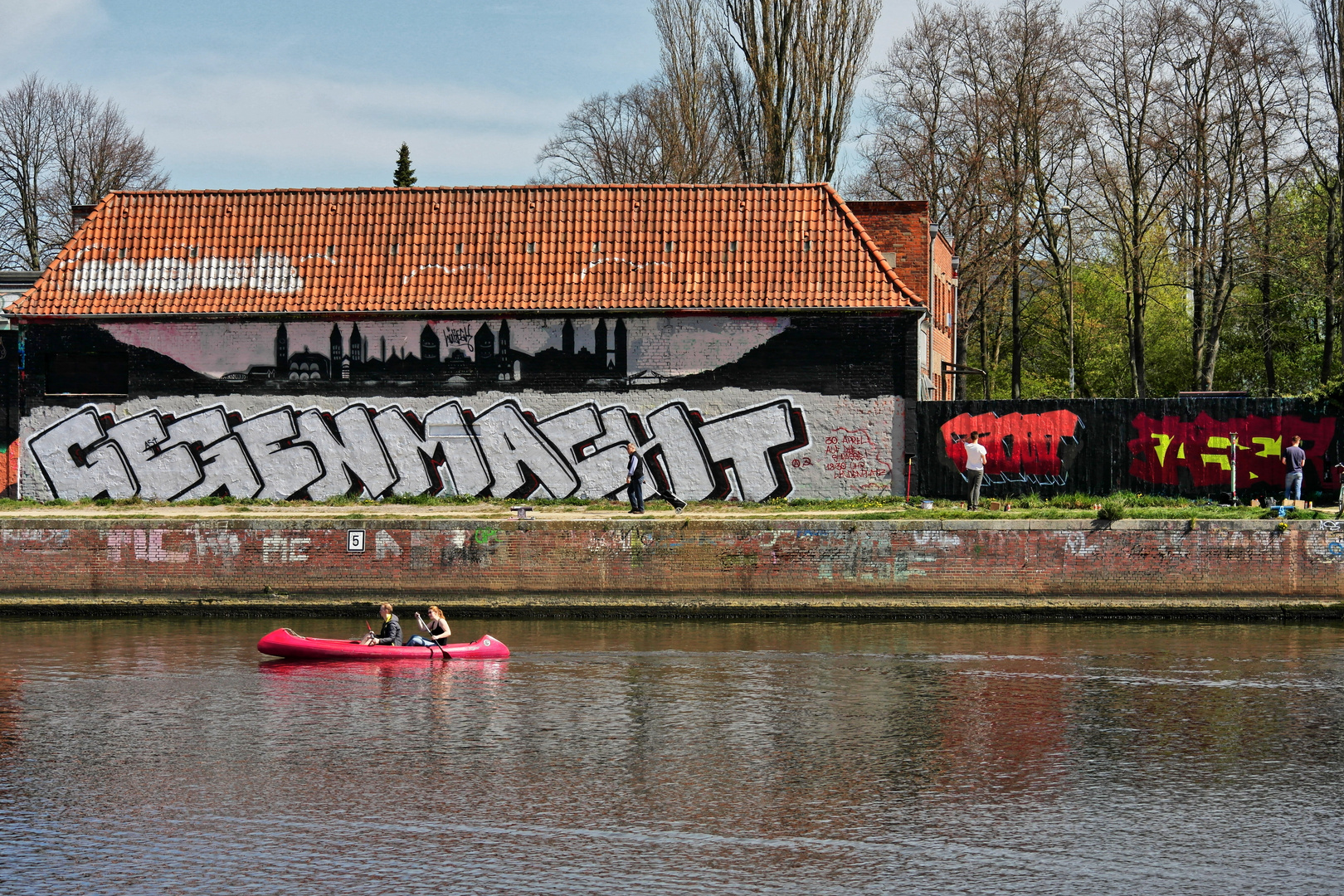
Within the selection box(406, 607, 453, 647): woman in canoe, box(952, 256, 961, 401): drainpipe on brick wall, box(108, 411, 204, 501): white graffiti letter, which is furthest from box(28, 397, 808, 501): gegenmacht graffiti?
box(952, 256, 961, 401): drainpipe on brick wall

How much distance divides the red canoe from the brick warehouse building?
9765mm

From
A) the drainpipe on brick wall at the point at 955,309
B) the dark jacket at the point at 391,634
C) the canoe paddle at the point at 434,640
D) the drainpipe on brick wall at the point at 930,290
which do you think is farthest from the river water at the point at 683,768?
the drainpipe on brick wall at the point at 955,309

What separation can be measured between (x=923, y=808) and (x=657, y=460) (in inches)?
715

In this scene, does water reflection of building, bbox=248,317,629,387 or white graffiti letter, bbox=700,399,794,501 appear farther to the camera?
water reflection of building, bbox=248,317,629,387

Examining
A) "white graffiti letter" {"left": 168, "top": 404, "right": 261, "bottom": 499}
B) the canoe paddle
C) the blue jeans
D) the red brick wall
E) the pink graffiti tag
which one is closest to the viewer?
the canoe paddle

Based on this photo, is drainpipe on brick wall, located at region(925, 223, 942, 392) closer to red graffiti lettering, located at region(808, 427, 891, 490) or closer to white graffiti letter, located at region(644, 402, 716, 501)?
red graffiti lettering, located at region(808, 427, 891, 490)

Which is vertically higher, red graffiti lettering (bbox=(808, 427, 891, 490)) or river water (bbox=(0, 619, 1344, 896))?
red graffiti lettering (bbox=(808, 427, 891, 490))

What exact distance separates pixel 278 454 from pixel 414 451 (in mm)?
3029

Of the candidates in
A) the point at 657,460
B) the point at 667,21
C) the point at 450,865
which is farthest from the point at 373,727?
the point at 667,21

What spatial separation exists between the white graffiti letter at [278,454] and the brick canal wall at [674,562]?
5.18 m

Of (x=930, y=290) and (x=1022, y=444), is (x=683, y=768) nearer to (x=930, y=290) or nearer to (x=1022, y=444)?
(x=1022, y=444)

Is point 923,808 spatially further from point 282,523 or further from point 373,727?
point 282,523

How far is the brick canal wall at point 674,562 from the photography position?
25453 mm

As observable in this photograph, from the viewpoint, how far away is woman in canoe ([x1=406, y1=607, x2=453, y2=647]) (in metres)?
21.5
